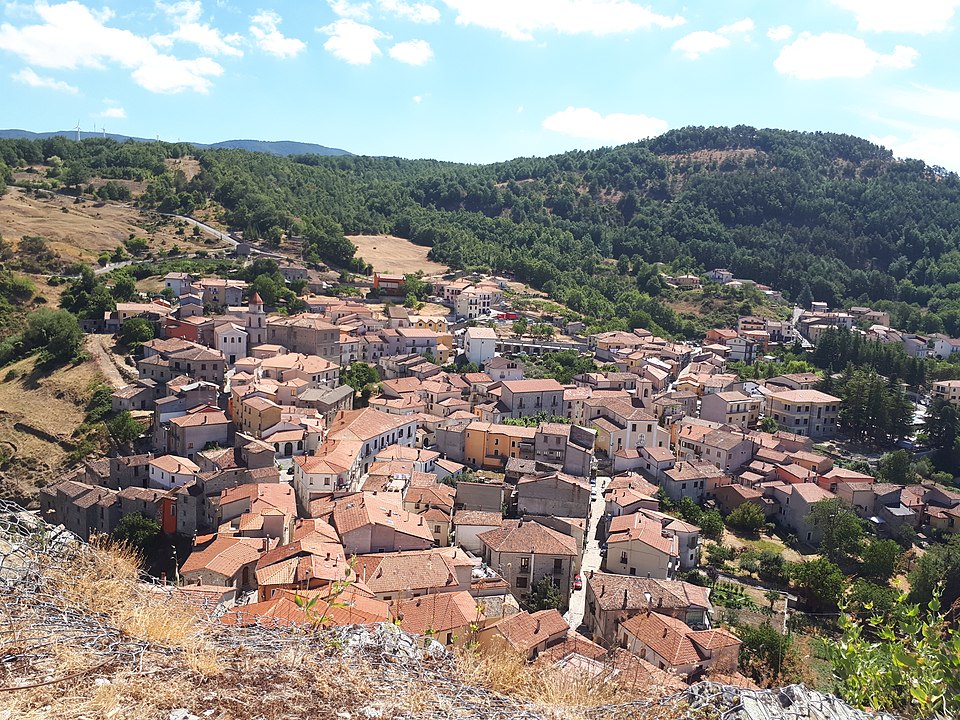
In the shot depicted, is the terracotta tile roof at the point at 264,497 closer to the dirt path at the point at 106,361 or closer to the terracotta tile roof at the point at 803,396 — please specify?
the dirt path at the point at 106,361

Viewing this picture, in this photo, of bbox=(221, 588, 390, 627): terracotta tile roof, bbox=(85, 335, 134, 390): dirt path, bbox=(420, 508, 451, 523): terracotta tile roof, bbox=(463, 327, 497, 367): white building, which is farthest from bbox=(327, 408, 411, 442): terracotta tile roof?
bbox=(221, 588, 390, 627): terracotta tile roof

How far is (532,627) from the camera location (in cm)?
1455

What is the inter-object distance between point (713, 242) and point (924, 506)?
49591 millimetres

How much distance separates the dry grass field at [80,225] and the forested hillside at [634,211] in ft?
12.7

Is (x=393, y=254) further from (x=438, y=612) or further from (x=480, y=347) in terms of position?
(x=438, y=612)

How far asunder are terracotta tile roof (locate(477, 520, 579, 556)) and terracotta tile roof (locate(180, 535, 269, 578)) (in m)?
5.63

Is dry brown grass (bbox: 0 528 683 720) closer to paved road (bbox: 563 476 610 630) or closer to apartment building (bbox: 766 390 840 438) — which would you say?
paved road (bbox: 563 476 610 630)

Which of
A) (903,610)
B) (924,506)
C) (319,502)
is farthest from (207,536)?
(924,506)

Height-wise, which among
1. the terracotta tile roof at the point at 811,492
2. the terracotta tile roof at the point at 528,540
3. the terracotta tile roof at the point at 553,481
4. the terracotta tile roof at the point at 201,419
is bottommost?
the terracotta tile roof at the point at 811,492

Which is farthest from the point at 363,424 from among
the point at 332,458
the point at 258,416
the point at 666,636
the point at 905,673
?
the point at 905,673

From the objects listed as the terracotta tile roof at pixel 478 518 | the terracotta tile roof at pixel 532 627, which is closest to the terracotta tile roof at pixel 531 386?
the terracotta tile roof at pixel 478 518

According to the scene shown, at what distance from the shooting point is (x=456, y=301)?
43844mm

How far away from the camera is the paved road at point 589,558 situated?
17952mm

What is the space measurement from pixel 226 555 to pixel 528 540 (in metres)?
7.28
